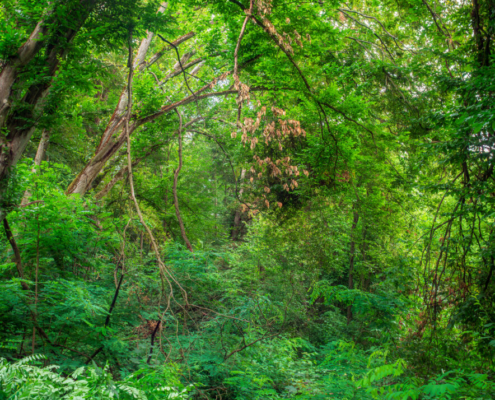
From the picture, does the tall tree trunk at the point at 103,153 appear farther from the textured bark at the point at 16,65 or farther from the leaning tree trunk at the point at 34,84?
the textured bark at the point at 16,65

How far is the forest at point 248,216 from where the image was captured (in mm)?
3123

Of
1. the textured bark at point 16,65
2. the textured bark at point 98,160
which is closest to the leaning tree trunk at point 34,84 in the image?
the textured bark at point 16,65

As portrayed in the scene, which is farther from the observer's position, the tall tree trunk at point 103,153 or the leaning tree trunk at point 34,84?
the tall tree trunk at point 103,153

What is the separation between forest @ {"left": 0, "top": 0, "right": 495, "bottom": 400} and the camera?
3.12m

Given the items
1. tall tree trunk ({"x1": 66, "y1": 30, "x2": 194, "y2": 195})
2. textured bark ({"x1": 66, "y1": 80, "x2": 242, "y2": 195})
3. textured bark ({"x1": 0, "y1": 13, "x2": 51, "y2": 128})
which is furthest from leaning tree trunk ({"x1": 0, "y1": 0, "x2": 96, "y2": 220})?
textured bark ({"x1": 66, "y1": 80, "x2": 242, "y2": 195})

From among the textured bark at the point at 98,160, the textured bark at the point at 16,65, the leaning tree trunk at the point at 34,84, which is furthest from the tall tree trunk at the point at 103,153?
the textured bark at the point at 16,65

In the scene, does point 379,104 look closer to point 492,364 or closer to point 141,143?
point 492,364

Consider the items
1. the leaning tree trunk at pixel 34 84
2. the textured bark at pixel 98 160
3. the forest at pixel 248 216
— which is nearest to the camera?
the forest at pixel 248 216

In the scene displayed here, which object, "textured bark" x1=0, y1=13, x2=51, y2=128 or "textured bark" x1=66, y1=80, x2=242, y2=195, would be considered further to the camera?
"textured bark" x1=66, y1=80, x2=242, y2=195

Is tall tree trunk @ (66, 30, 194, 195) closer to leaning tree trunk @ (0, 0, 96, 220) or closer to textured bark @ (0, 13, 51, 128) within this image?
leaning tree trunk @ (0, 0, 96, 220)

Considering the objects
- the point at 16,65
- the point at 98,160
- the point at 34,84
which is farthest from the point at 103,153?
the point at 16,65

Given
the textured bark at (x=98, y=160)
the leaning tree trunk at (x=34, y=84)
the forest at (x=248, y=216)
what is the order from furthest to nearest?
the textured bark at (x=98, y=160), the leaning tree trunk at (x=34, y=84), the forest at (x=248, y=216)

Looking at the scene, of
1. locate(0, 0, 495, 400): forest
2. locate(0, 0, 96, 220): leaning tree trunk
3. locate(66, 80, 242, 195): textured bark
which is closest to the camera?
locate(0, 0, 495, 400): forest

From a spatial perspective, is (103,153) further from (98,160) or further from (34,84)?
(34,84)
